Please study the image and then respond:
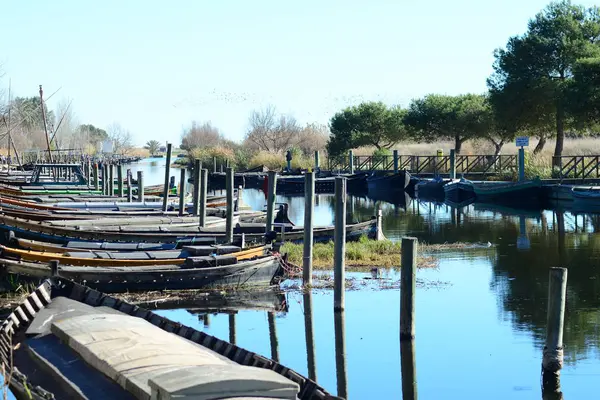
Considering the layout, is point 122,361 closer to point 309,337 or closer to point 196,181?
point 309,337

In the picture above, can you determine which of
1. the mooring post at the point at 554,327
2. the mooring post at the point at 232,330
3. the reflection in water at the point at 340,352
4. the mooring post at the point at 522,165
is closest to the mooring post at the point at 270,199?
the mooring post at the point at 232,330

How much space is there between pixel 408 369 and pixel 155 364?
6466 mm

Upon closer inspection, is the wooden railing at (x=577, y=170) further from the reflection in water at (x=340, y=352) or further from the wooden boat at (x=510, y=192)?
the reflection in water at (x=340, y=352)

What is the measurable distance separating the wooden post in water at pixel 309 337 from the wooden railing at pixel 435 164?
38.6 meters

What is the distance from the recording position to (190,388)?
6.92m

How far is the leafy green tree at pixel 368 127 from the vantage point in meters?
84.6

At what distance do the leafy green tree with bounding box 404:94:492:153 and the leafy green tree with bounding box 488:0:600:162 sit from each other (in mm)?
6875

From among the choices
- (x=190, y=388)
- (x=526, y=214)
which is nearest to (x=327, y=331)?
(x=190, y=388)

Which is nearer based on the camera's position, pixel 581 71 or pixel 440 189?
pixel 581 71

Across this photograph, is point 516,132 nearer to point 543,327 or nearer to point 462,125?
point 462,125

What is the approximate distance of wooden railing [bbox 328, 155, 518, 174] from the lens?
5916 cm

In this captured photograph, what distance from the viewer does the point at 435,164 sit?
6444 centimetres

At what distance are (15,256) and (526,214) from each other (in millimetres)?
27870

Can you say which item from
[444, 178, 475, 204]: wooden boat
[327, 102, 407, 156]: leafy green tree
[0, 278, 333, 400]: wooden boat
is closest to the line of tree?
[444, 178, 475, 204]: wooden boat
